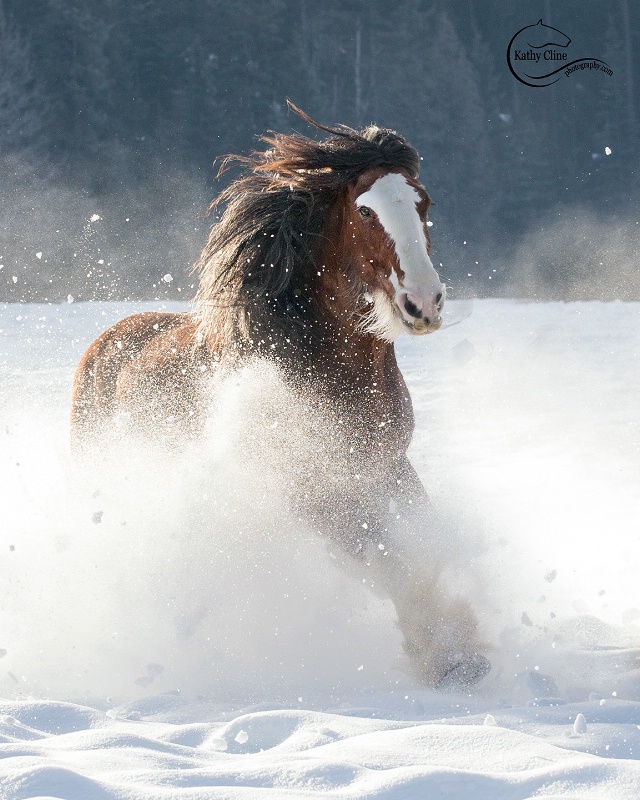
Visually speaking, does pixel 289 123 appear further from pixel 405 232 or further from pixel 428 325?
pixel 428 325

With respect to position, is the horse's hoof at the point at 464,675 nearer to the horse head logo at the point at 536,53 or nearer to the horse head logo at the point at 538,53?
the horse head logo at the point at 538,53

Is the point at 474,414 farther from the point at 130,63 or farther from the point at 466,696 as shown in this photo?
the point at 130,63

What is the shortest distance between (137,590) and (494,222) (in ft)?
91.3

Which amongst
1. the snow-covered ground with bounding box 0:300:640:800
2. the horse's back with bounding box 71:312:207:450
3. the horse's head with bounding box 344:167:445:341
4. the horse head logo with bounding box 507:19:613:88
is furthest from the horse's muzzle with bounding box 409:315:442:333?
the horse head logo with bounding box 507:19:613:88

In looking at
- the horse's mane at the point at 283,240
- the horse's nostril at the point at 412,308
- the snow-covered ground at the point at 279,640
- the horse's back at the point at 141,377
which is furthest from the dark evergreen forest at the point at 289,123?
the horse's nostril at the point at 412,308

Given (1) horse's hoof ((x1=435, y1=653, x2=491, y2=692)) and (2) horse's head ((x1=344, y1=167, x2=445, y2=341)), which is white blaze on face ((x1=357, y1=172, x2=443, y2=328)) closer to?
(2) horse's head ((x1=344, y1=167, x2=445, y2=341))

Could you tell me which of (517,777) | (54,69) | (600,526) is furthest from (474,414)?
(54,69)

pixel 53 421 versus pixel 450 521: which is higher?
pixel 53 421

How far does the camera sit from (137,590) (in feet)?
12.3

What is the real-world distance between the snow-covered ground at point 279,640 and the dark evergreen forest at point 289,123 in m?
19.8

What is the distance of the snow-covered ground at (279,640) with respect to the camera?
6.91ft

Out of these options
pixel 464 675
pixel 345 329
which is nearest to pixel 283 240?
pixel 345 329

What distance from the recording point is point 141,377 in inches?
165

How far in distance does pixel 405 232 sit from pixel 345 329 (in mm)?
486
